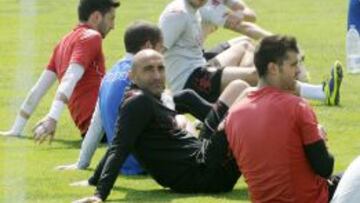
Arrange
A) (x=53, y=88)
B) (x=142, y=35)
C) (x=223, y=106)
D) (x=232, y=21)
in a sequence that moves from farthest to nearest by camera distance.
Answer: (x=53, y=88)
(x=232, y=21)
(x=142, y=35)
(x=223, y=106)

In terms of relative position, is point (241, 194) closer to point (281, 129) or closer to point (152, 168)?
point (152, 168)

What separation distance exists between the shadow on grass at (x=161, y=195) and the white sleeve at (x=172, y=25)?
295 cm

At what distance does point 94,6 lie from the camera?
448 inches

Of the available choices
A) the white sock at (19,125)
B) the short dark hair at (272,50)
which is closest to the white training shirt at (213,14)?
the white sock at (19,125)

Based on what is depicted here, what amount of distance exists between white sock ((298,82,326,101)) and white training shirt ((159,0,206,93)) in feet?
3.32

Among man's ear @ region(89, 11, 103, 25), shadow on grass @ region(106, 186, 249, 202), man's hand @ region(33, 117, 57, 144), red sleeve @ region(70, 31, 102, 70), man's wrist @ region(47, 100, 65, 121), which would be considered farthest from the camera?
man's ear @ region(89, 11, 103, 25)

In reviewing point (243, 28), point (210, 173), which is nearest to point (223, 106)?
point (210, 173)

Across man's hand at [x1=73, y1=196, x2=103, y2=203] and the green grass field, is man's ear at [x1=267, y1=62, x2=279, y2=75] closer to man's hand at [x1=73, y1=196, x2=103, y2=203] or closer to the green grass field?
the green grass field

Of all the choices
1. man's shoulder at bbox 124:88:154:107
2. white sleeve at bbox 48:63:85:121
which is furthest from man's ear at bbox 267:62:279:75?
white sleeve at bbox 48:63:85:121

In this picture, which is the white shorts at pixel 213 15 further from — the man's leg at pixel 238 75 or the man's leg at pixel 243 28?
the man's leg at pixel 238 75

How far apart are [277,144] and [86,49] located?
155 inches

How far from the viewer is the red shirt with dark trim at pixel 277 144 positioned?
7.45 meters

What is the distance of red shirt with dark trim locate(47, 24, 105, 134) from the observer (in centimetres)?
1122

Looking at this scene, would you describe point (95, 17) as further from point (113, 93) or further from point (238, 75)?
point (113, 93)
